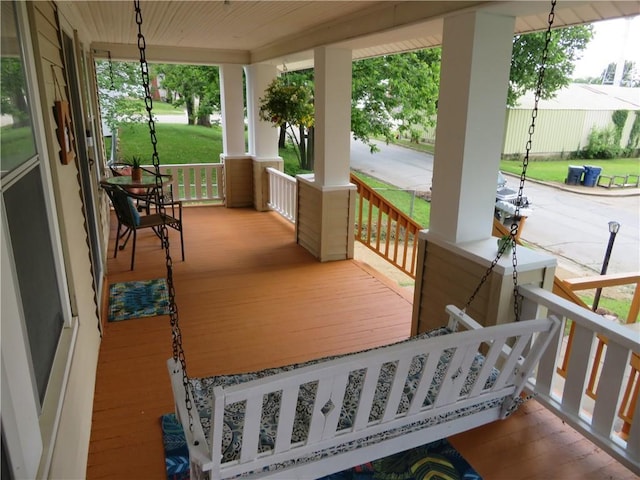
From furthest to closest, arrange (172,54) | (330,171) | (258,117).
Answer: (258,117) → (172,54) → (330,171)

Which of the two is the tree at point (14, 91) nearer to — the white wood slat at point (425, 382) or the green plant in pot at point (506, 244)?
the white wood slat at point (425, 382)

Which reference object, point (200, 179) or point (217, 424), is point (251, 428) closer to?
point (217, 424)

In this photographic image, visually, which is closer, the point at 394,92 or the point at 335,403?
the point at 335,403

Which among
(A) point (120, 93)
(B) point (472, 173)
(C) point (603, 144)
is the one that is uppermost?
(A) point (120, 93)

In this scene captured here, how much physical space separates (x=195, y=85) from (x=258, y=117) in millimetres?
6658

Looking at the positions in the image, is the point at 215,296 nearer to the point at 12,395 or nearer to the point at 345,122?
the point at 345,122

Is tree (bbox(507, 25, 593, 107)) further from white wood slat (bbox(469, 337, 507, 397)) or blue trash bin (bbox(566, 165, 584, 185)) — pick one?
white wood slat (bbox(469, 337, 507, 397))

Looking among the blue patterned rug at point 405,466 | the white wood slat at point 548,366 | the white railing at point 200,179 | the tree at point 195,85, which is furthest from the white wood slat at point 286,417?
the tree at point 195,85

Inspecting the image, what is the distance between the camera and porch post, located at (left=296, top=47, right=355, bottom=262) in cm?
459

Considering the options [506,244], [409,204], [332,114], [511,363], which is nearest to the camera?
[511,363]

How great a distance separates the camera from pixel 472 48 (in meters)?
2.54

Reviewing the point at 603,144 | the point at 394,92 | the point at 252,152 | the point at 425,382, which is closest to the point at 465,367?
the point at 425,382

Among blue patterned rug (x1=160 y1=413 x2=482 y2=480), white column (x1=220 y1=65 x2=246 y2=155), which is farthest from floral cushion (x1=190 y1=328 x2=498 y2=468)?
white column (x1=220 y1=65 x2=246 y2=155)

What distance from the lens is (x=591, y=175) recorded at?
11.0 meters
